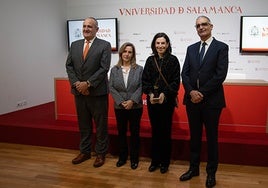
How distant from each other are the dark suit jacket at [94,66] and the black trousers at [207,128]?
958 millimetres

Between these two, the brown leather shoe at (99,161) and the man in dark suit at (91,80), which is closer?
the man in dark suit at (91,80)

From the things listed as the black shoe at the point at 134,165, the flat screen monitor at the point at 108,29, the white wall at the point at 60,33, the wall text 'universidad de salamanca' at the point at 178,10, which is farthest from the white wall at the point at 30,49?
the black shoe at the point at 134,165

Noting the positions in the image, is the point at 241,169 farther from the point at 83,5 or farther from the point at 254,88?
the point at 83,5

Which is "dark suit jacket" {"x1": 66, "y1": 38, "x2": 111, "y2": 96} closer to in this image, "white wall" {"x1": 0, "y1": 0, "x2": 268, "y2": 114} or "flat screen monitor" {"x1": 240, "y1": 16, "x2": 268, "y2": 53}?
"white wall" {"x1": 0, "y1": 0, "x2": 268, "y2": 114}

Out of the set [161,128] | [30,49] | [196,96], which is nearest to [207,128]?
[196,96]

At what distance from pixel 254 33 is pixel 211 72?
329 cm

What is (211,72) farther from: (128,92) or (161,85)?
(128,92)

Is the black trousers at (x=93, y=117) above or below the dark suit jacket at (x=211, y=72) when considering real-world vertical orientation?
below

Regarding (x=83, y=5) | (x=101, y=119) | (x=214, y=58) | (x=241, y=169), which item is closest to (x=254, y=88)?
Result: (x=241, y=169)

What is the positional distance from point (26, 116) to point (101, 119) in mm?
1922

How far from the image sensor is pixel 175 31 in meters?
5.76

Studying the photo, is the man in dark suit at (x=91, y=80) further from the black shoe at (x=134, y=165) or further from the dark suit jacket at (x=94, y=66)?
the black shoe at (x=134, y=165)

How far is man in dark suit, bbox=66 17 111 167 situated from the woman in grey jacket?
0.15 m

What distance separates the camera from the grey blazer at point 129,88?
2920 millimetres
